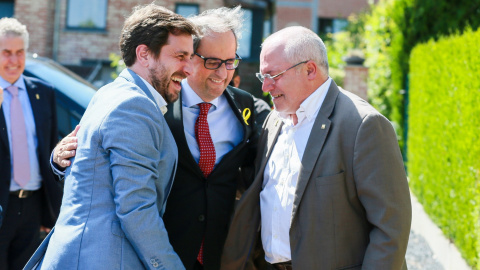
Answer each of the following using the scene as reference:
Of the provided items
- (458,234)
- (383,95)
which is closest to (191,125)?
(458,234)

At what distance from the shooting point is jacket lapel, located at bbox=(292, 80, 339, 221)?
2.50 metres

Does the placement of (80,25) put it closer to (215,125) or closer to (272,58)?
(215,125)

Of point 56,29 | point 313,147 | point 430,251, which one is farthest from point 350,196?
point 56,29

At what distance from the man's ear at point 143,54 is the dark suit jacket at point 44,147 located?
5.91 feet

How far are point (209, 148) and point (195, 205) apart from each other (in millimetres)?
321

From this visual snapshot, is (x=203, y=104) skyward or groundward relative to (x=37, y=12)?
groundward

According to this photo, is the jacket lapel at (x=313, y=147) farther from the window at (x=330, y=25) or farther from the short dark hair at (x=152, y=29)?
the window at (x=330, y=25)

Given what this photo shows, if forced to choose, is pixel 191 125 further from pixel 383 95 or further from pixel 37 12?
pixel 37 12

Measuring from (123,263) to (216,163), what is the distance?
40.0 inches

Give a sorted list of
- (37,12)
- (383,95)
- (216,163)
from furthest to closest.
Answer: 1. (37,12)
2. (383,95)
3. (216,163)

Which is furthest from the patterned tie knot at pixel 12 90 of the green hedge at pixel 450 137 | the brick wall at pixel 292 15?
the brick wall at pixel 292 15

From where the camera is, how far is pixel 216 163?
9.95 ft

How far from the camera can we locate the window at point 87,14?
49.8 feet

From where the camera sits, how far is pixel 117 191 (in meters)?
2.12
